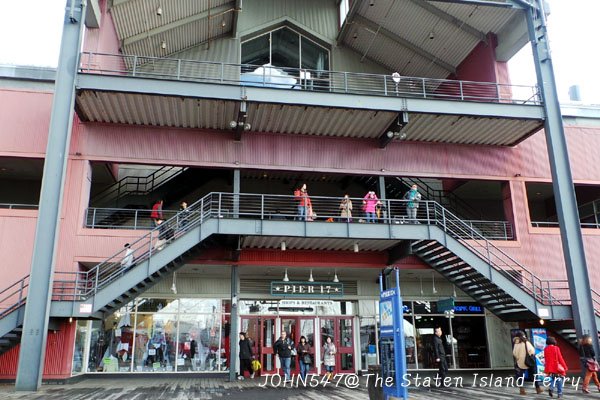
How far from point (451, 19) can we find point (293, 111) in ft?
25.9

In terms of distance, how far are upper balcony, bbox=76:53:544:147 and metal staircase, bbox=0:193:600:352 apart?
10.2ft

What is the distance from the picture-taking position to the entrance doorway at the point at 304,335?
18766 mm

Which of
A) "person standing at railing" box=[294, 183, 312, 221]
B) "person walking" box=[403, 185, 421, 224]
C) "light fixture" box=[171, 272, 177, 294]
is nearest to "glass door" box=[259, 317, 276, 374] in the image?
"light fixture" box=[171, 272, 177, 294]

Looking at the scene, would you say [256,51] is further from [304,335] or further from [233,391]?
[233,391]

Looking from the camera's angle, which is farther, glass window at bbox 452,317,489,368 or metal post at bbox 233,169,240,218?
glass window at bbox 452,317,489,368

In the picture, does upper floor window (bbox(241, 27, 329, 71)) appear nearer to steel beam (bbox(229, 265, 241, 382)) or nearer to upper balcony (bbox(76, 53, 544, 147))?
upper balcony (bbox(76, 53, 544, 147))

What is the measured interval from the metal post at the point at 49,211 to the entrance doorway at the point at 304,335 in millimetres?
7635

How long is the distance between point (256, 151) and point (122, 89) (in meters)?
4.94

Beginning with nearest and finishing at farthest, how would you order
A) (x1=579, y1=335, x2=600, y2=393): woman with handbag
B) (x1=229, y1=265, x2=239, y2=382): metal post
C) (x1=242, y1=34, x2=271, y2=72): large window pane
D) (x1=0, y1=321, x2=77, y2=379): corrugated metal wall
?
(x1=579, y1=335, x2=600, y2=393): woman with handbag, (x1=0, y1=321, x2=77, y2=379): corrugated metal wall, (x1=229, y1=265, x2=239, y2=382): metal post, (x1=242, y1=34, x2=271, y2=72): large window pane

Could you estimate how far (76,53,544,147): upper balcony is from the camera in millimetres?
15625

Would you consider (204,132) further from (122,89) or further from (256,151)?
(122,89)

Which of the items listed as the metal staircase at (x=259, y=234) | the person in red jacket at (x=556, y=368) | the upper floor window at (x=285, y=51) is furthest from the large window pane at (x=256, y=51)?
the person in red jacket at (x=556, y=368)

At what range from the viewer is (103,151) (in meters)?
17.0

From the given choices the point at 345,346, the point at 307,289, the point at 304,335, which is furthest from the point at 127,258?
the point at 345,346
